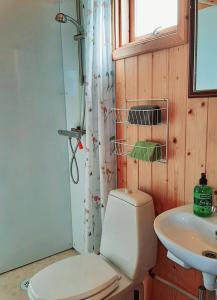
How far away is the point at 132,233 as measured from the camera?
149 centimetres

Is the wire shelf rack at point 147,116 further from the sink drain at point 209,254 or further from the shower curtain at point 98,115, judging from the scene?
the sink drain at point 209,254

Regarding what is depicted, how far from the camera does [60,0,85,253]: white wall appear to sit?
2152mm

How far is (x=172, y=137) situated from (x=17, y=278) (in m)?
1.74

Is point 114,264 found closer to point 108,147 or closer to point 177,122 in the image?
point 108,147

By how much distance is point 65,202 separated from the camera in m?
2.52

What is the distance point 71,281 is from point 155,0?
165cm

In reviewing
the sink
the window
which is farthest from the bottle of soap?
the window

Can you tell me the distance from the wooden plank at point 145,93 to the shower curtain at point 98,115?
234 mm

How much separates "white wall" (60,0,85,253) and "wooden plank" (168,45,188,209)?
36.3 inches

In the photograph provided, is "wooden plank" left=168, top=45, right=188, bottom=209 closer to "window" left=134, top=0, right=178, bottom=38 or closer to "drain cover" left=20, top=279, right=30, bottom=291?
"window" left=134, top=0, right=178, bottom=38

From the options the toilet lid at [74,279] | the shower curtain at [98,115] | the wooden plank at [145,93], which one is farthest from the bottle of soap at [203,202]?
the shower curtain at [98,115]

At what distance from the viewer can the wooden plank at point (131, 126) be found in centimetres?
165

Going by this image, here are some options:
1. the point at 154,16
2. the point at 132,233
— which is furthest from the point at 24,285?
the point at 154,16

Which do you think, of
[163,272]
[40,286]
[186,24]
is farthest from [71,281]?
[186,24]
